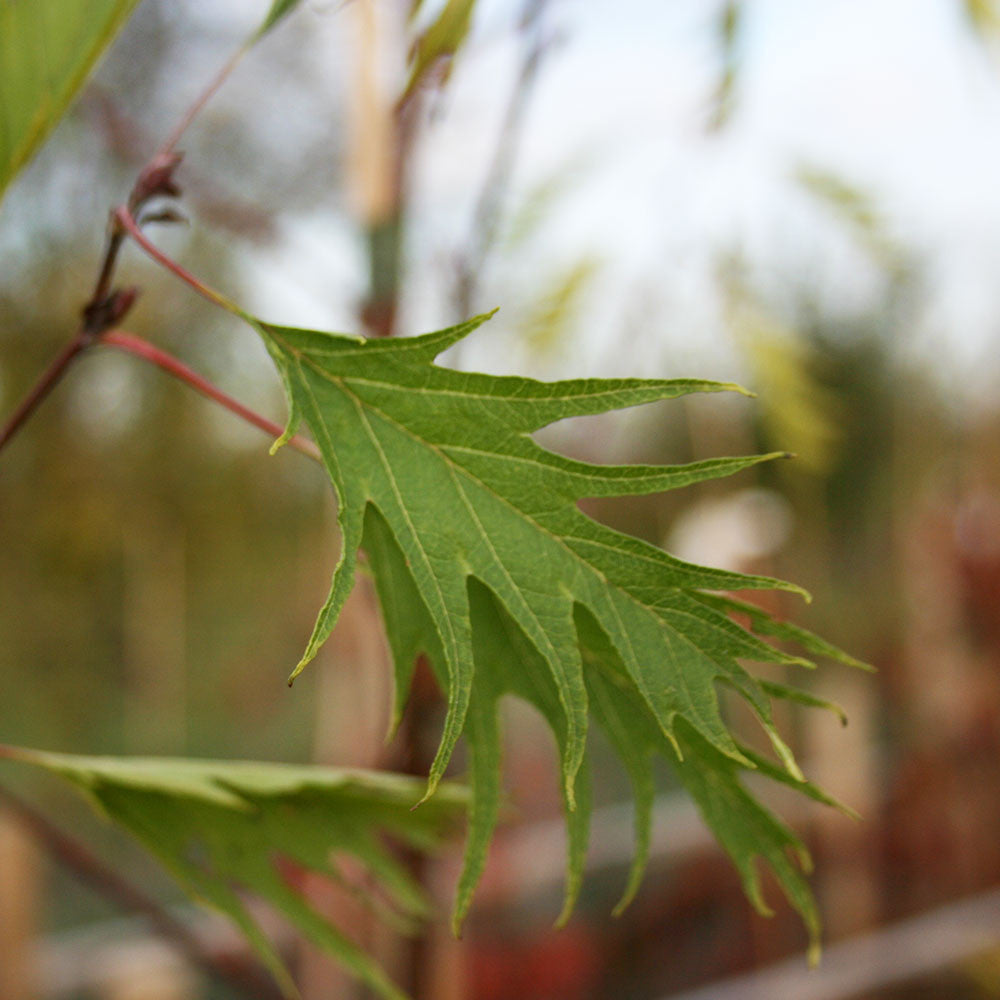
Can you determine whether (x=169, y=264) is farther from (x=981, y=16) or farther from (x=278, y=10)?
(x=981, y=16)

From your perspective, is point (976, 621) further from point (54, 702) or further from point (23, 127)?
point (23, 127)

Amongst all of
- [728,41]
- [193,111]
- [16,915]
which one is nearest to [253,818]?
[193,111]

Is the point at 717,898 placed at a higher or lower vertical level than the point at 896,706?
lower

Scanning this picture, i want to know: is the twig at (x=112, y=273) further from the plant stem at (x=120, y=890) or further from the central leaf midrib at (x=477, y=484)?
the plant stem at (x=120, y=890)

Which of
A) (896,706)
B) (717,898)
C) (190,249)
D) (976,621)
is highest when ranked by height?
(190,249)

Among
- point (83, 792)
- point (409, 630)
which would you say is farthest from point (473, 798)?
point (83, 792)

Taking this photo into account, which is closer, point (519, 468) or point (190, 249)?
point (519, 468)
